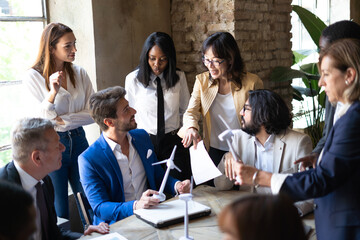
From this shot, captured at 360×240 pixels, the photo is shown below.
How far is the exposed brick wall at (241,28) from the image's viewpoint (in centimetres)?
424

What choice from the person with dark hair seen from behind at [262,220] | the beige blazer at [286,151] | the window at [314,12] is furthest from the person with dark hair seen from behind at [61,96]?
the window at [314,12]

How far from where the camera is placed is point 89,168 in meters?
2.64

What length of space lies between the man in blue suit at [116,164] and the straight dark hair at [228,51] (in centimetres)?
85

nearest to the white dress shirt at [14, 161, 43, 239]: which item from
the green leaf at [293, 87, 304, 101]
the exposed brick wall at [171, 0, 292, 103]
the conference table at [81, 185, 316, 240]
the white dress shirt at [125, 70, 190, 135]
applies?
the conference table at [81, 185, 316, 240]

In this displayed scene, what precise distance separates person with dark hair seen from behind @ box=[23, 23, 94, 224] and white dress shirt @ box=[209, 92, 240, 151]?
976 mm

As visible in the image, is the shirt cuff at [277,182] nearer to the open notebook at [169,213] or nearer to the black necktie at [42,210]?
the open notebook at [169,213]

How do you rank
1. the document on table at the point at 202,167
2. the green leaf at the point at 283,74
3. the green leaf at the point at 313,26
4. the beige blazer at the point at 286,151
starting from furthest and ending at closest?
the green leaf at the point at 313,26 → the green leaf at the point at 283,74 → the beige blazer at the point at 286,151 → the document on table at the point at 202,167

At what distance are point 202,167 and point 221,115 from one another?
0.98 meters

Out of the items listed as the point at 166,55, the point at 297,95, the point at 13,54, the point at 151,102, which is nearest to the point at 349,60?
the point at 166,55

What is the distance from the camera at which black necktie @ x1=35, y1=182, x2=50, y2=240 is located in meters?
2.29

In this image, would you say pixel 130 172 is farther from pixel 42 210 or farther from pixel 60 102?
pixel 60 102

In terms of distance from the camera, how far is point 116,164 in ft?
8.89

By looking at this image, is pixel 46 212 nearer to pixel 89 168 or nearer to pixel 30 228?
pixel 89 168

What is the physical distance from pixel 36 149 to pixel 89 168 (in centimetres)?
46
